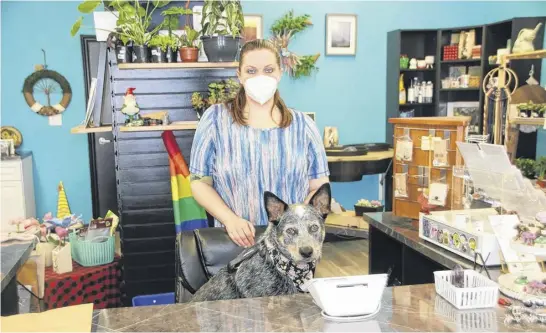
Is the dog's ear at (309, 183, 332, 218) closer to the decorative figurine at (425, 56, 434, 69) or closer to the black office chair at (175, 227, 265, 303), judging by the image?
the black office chair at (175, 227, 265, 303)

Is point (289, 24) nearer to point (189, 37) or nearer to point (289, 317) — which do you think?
point (189, 37)

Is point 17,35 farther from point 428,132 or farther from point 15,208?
point 428,132

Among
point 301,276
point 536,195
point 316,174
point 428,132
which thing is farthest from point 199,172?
point 536,195

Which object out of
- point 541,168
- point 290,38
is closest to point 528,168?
point 541,168

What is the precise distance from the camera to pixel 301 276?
1662mm

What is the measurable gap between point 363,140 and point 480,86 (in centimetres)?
142

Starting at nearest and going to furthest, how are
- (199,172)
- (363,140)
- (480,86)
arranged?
(199,172) < (480,86) < (363,140)

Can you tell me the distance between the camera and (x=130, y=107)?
3.28 m

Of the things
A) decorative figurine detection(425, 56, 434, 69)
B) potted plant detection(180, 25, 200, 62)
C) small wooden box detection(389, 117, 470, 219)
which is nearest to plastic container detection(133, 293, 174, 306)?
small wooden box detection(389, 117, 470, 219)

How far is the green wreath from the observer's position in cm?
543

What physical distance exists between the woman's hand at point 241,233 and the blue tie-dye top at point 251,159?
1.00 ft

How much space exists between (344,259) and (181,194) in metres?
2.28

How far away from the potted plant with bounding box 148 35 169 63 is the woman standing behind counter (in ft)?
4.45

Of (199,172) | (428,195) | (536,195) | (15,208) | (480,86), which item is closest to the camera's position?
(536,195)
